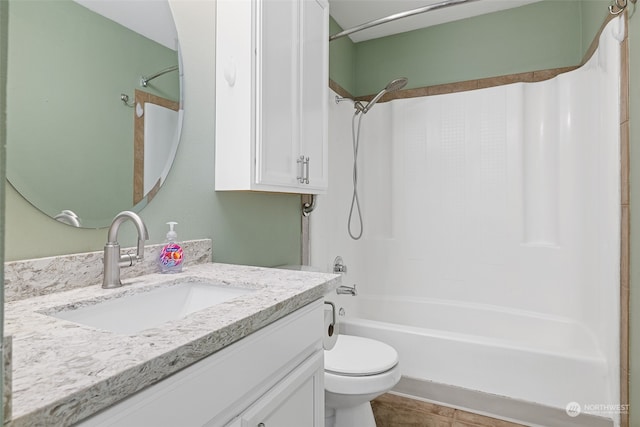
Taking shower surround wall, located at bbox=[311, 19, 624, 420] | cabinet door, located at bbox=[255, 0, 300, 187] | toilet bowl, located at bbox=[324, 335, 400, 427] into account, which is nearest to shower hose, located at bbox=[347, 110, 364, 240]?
shower surround wall, located at bbox=[311, 19, 624, 420]

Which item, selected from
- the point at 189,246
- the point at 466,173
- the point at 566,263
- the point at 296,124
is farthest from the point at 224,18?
the point at 566,263

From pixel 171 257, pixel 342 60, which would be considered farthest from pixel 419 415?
pixel 342 60

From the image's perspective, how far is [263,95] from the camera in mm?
1306

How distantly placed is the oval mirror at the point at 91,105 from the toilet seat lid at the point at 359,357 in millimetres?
1027

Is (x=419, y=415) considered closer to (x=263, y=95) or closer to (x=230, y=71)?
(x=263, y=95)

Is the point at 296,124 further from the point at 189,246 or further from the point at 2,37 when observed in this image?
the point at 2,37

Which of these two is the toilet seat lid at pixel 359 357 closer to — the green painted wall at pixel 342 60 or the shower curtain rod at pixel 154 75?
the shower curtain rod at pixel 154 75

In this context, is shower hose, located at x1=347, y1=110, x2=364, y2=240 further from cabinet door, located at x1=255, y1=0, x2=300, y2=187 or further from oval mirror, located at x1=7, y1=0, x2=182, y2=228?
oval mirror, located at x1=7, y1=0, x2=182, y2=228

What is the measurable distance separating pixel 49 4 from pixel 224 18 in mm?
615

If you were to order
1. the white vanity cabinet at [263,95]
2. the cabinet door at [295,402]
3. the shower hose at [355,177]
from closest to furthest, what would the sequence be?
the cabinet door at [295,402]
the white vanity cabinet at [263,95]
the shower hose at [355,177]

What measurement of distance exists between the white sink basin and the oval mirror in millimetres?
249

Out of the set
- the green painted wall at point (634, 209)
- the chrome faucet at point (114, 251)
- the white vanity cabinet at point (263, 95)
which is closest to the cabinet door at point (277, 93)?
the white vanity cabinet at point (263, 95)

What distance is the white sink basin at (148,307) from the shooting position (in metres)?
0.81

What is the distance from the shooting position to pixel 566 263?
7.27 feet
